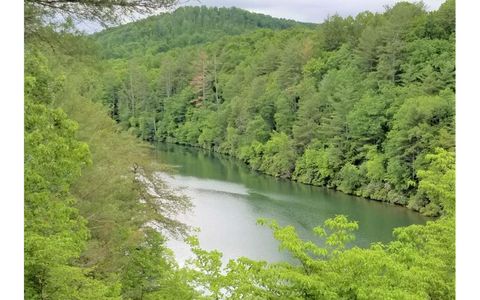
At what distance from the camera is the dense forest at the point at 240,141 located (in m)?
5.68

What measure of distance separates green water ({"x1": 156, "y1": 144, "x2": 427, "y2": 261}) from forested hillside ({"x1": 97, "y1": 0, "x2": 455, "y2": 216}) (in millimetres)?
1692

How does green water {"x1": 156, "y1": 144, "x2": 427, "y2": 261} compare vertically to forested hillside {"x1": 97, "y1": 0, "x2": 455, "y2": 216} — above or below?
below

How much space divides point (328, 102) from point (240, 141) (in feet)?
31.7

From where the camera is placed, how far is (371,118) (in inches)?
1310

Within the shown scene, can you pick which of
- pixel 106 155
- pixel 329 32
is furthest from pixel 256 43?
pixel 106 155

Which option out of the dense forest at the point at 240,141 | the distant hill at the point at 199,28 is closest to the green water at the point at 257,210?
the dense forest at the point at 240,141

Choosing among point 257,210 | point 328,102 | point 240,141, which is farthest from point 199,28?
point 257,210

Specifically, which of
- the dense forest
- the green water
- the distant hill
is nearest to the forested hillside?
the dense forest

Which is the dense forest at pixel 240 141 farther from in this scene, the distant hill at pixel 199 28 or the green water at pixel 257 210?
the green water at pixel 257 210

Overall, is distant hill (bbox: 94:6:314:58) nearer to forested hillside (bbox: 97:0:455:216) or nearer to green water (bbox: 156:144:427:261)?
forested hillside (bbox: 97:0:455:216)

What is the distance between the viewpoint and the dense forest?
5684 mm

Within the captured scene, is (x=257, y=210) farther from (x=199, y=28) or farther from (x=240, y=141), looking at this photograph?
(x=199, y=28)

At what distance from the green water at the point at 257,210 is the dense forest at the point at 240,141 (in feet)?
5.48
